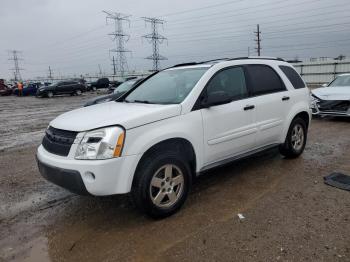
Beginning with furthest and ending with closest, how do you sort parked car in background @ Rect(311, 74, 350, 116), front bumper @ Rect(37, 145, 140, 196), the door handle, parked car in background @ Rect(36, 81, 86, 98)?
parked car in background @ Rect(36, 81, 86, 98) → parked car in background @ Rect(311, 74, 350, 116) → the door handle → front bumper @ Rect(37, 145, 140, 196)

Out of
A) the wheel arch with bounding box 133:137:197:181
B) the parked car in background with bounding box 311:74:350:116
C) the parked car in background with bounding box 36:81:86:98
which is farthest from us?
the parked car in background with bounding box 36:81:86:98

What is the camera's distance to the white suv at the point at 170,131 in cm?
316

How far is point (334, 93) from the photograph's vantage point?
9344 millimetres

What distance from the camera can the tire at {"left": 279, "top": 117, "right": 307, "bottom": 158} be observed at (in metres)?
5.35

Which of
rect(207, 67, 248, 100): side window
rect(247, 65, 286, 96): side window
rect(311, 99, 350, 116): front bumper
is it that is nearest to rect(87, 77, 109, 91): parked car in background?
rect(311, 99, 350, 116): front bumper

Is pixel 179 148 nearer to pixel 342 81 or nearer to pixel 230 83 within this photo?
pixel 230 83

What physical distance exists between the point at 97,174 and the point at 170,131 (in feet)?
3.09

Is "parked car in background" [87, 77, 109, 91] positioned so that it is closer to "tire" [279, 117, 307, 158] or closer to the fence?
the fence

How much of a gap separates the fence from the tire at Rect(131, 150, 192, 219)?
27.8m

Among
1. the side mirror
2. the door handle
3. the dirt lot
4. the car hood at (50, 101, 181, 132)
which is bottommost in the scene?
the dirt lot

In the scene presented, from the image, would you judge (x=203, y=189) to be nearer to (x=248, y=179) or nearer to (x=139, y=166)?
(x=248, y=179)

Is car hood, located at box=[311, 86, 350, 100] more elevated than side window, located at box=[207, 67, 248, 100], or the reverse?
side window, located at box=[207, 67, 248, 100]

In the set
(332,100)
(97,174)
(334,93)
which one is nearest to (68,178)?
(97,174)

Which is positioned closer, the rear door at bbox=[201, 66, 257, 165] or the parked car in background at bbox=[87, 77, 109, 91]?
the rear door at bbox=[201, 66, 257, 165]
